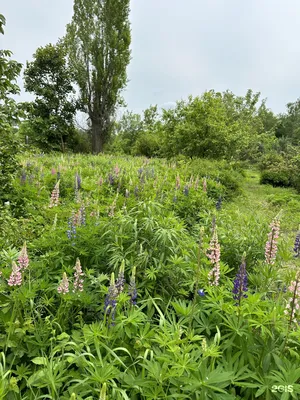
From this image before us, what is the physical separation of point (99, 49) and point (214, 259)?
65.3 feet

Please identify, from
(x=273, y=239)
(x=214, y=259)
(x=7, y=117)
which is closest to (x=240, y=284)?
(x=214, y=259)

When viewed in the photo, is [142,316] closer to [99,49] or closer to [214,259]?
[214,259]

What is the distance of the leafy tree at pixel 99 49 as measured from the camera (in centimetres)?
1830

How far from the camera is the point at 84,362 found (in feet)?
4.92

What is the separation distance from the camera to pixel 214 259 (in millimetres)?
1869

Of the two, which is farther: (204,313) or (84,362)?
(204,313)

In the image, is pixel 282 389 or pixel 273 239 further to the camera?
pixel 273 239

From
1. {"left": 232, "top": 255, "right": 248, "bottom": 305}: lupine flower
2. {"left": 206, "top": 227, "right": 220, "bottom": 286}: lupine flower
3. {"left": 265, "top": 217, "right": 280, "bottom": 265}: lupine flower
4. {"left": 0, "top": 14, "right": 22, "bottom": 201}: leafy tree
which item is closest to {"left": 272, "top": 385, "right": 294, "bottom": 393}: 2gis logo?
{"left": 232, "top": 255, "right": 248, "bottom": 305}: lupine flower

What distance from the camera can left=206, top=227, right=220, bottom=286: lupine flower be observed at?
180cm

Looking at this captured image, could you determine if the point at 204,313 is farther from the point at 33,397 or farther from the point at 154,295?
the point at 33,397

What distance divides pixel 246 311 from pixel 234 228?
190 centimetres

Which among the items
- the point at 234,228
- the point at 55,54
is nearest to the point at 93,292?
the point at 234,228

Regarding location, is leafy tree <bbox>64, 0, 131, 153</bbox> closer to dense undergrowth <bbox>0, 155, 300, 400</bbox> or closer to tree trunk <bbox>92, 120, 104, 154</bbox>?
tree trunk <bbox>92, 120, 104, 154</bbox>

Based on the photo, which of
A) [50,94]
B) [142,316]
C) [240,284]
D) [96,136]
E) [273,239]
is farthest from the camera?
[96,136]
